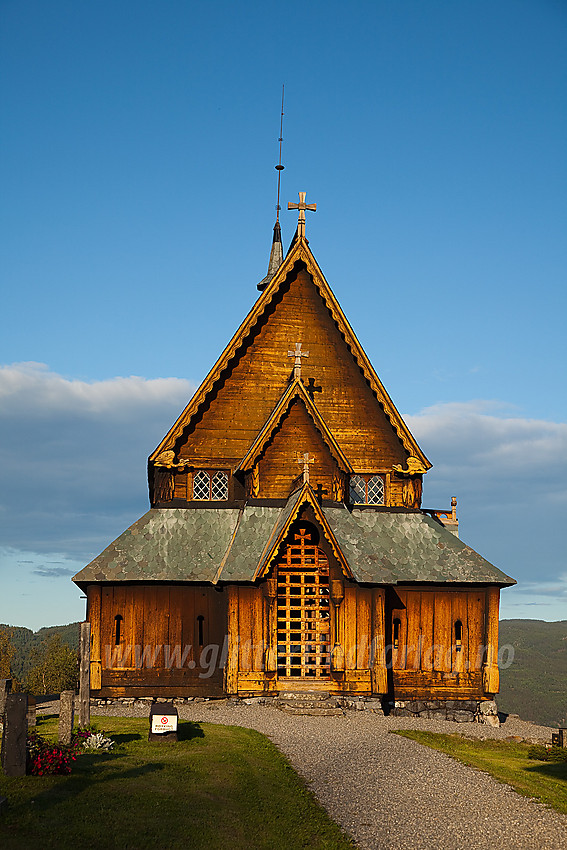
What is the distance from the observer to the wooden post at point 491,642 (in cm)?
2872

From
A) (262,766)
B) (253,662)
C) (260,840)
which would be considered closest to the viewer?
(260,840)

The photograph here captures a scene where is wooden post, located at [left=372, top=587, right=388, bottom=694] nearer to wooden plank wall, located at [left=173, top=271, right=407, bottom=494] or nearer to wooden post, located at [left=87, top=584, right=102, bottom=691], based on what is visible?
wooden plank wall, located at [left=173, top=271, right=407, bottom=494]

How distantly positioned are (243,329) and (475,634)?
43.8 ft

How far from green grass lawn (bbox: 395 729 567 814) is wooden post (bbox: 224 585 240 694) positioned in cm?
588

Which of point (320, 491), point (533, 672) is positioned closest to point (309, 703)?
point (320, 491)

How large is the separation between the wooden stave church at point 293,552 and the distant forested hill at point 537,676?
178 ft

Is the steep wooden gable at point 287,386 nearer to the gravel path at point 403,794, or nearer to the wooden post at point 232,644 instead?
the wooden post at point 232,644

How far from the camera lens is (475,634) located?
2905 cm

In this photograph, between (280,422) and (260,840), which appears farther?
(280,422)

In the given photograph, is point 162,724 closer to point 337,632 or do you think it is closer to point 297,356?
point 337,632

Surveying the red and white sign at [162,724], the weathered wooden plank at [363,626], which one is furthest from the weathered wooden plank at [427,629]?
the red and white sign at [162,724]

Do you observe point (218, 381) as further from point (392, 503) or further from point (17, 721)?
point (17, 721)

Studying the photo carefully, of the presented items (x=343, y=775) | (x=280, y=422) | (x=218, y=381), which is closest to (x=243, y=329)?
(x=218, y=381)

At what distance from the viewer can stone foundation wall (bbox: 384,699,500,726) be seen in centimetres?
2823
